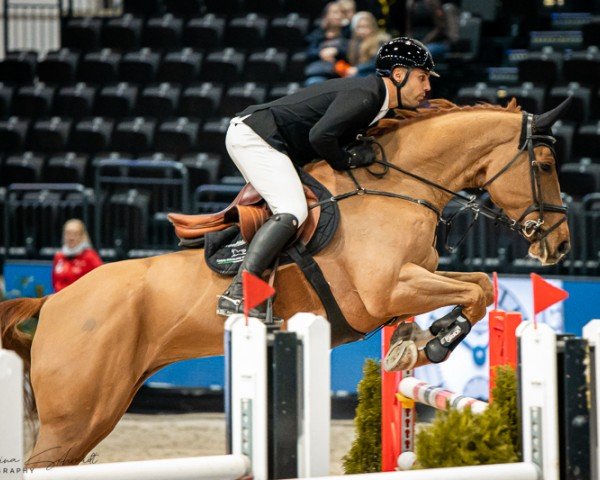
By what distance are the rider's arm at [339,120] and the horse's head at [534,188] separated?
687mm

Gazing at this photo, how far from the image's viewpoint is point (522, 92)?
981cm

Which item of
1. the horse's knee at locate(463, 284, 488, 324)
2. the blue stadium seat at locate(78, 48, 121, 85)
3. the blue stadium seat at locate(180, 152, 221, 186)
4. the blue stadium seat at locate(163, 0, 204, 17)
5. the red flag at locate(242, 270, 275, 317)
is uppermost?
the blue stadium seat at locate(163, 0, 204, 17)

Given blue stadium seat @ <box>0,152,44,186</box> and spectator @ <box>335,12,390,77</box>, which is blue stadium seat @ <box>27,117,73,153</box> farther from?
spectator @ <box>335,12,390,77</box>

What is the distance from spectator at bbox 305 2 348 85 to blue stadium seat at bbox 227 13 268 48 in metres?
0.91

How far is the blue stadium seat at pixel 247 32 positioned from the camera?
1212 cm

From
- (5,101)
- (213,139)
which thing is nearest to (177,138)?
(213,139)

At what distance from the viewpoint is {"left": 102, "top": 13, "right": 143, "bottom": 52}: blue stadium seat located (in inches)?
499

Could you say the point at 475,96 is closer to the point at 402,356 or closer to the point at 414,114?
the point at 414,114

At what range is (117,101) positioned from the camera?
1161cm

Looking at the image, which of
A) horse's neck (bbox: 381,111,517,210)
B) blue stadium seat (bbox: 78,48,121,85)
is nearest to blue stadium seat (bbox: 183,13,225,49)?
blue stadium seat (bbox: 78,48,121,85)

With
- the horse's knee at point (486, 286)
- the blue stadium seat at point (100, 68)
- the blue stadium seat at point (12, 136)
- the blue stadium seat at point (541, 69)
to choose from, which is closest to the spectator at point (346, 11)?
the blue stadium seat at point (541, 69)

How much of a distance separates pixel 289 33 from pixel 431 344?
7843mm

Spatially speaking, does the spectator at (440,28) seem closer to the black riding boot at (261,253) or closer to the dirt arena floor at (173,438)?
the dirt arena floor at (173,438)

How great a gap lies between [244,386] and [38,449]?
5.19 ft
